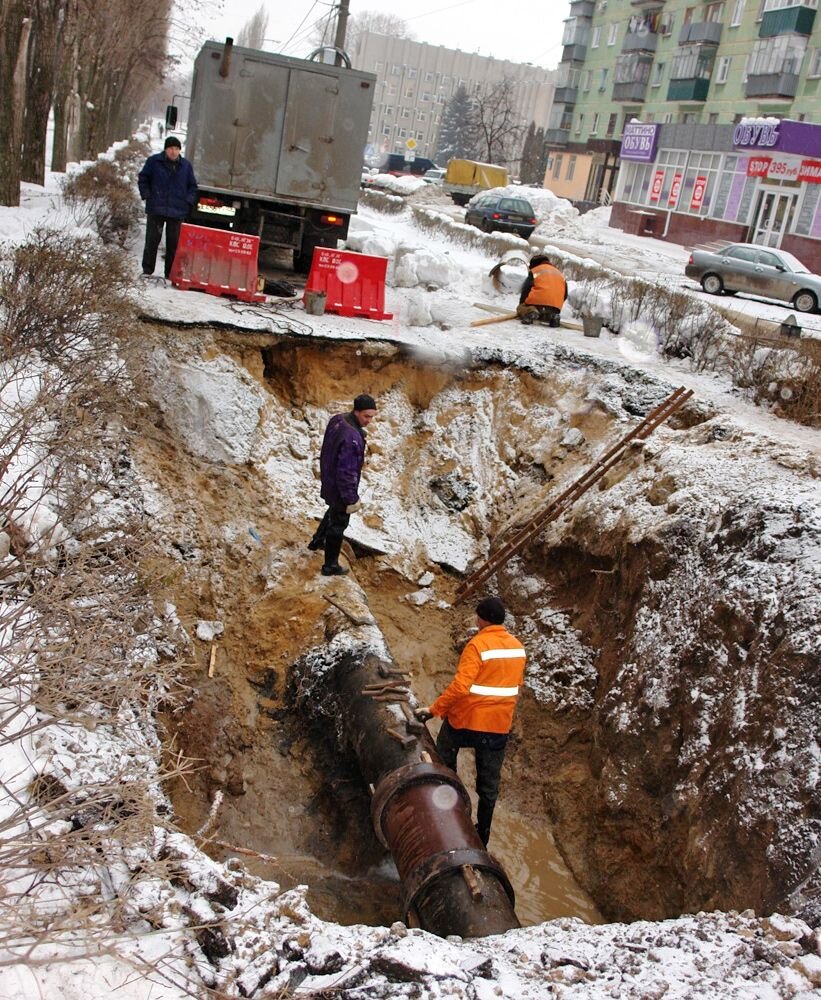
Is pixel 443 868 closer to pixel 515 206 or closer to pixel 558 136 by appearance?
pixel 515 206

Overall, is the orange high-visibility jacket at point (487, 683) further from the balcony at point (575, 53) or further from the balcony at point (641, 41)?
the balcony at point (575, 53)

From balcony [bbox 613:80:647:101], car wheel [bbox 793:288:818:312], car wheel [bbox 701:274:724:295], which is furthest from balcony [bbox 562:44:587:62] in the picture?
car wheel [bbox 793:288:818:312]

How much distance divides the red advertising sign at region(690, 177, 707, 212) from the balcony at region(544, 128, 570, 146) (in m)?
16.4

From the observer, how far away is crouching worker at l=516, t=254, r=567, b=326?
448 inches

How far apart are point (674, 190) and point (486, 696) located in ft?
113

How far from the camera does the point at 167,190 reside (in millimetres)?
9852

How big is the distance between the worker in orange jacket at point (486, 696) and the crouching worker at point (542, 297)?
6.85 meters

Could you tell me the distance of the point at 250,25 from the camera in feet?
323

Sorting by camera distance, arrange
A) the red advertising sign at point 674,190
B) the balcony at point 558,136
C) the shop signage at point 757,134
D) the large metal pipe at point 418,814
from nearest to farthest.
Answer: the large metal pipe at point 418,814 → the shop signage at point 757,134 → the red advertising sign at point 674,190 → the balcony at point 558,136

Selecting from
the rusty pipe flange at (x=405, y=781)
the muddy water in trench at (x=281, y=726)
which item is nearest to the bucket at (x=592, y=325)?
the muddy water in trench at (x=281, y=726)

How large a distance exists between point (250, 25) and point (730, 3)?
262 feet

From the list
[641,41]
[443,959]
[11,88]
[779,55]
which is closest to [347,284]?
[11,88]

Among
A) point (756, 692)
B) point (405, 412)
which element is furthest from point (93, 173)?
point (756, 692)

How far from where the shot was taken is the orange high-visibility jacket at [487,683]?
527 centimetres
